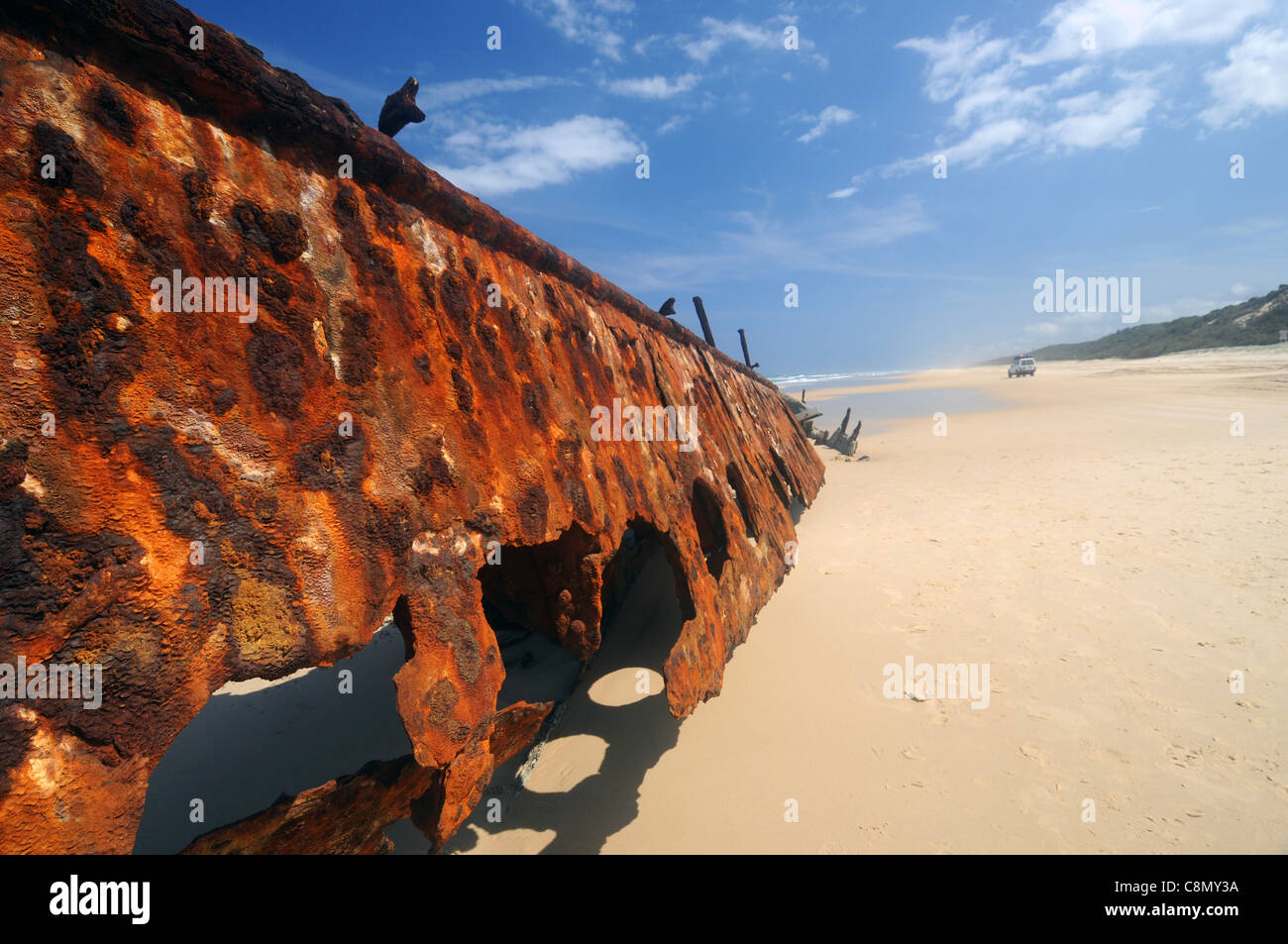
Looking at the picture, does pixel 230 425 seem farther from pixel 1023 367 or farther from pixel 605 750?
pixel 1023 367

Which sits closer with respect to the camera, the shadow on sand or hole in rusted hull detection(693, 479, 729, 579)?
the shadow on sand

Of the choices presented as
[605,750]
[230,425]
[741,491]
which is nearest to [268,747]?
[605,750]

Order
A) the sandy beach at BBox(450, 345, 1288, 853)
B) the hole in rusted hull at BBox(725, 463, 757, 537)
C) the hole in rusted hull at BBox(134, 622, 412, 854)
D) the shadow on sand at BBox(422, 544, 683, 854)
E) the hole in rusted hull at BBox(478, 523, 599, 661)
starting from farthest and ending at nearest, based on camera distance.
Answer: the hole in rusted hull at BBox(725, 463, 757, 537)
the hole in rusted hull at BBox(134, 622, 412, 854)
the shadow on sand at BBox(422, 544, 683, 854)
the sandy beach at BBox(450, 345, 1288, 853)
the hole in rusted hull at BBox(478, 523, 599, 661)

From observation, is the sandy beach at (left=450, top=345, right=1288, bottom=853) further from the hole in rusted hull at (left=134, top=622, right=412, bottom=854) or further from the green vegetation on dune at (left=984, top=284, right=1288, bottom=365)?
the green vegetation on dune at (left=984, top=284, right=1288, bottom=365)

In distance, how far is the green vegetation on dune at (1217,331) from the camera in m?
44.7

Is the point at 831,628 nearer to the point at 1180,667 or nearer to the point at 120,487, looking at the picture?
the point at 1180,667

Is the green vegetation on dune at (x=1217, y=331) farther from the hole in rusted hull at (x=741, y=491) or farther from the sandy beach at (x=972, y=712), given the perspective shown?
the hole in rusted hull at (x=741, y=491)

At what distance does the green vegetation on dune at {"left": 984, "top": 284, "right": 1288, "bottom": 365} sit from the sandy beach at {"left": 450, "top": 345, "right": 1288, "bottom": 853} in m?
57.0

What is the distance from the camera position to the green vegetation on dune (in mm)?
44688

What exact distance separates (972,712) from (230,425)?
4.42 metres

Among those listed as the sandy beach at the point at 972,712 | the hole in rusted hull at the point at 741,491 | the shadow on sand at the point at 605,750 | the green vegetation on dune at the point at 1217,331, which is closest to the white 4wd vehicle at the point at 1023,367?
the green vegetation on dune at the point at 1217,331

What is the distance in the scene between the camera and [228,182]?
1.36 m

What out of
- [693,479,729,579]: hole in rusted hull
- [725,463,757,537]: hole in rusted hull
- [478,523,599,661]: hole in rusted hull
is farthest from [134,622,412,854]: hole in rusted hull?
[725,463,757,537]: hole in rusted hull
